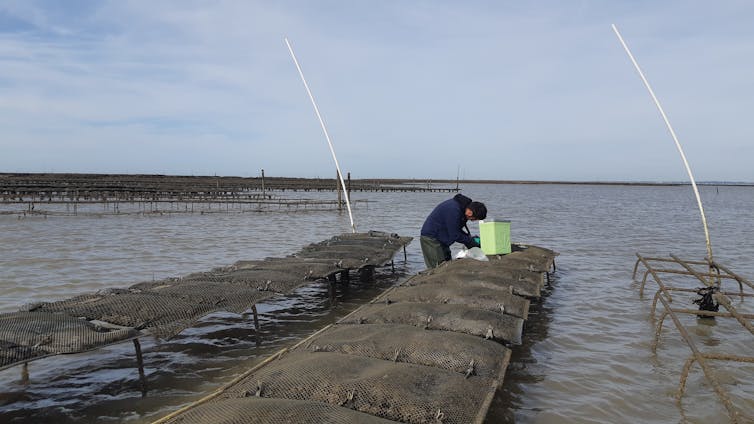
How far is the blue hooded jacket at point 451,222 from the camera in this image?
28.9 ft

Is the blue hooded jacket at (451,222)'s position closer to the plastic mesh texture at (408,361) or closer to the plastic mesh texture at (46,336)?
the plastic mesh texture at (408,361)

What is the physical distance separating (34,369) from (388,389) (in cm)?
471

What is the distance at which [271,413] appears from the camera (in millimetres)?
3000

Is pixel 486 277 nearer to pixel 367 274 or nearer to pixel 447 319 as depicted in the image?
pixel 447 319

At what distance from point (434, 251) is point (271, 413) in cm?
668

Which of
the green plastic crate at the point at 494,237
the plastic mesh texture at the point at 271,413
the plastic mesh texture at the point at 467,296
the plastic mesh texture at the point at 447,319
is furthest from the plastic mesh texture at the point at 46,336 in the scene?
the green plastic crate at the point at 494,237

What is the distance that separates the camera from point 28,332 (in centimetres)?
431

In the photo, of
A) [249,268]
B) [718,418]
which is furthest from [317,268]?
[718,418]

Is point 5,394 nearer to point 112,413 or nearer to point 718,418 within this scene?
Result: point 112,413

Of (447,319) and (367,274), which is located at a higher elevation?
(447,319)

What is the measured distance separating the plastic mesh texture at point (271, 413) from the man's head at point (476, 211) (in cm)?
580

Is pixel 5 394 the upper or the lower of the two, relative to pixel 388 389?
lower

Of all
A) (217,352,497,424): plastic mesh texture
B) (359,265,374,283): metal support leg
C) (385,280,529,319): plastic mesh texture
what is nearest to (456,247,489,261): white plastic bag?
(385,280,529,319): plastic mesh texture

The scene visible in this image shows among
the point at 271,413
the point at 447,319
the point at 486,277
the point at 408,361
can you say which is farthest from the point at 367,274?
the point at 271,413
